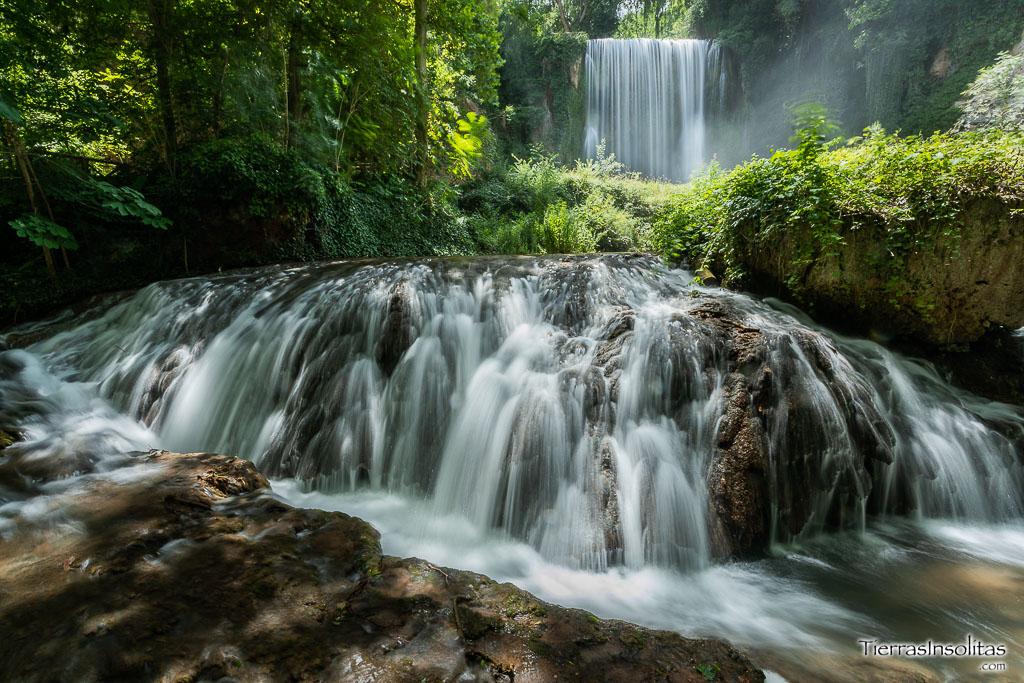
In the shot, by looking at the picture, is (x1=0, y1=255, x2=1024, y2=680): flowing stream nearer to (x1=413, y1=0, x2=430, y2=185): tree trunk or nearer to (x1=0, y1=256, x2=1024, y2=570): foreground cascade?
(x1=0, y1=256, x2=1024, y2=570): foreground cascade

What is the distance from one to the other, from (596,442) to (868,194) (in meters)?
3.59

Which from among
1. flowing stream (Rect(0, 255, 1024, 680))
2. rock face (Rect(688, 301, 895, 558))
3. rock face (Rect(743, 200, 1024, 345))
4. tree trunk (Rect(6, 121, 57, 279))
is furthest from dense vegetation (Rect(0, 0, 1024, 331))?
rock face (Rect(688, 301, 895, 558))

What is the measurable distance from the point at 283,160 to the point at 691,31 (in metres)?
33.2

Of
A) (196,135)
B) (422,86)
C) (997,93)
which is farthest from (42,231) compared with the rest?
(997,93)

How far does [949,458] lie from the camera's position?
11.1ft

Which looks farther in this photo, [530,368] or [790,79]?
[790,79]

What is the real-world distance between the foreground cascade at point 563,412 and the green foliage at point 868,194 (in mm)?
784

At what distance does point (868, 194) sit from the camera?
3.98 metres

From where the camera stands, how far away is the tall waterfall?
24531mm

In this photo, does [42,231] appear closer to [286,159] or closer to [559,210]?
[286,159]

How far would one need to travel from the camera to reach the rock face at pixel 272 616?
1.10 m

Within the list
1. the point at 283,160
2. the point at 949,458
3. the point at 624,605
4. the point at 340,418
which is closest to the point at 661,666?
the point at 624,605

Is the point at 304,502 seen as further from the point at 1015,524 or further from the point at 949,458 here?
the point at 1015,524

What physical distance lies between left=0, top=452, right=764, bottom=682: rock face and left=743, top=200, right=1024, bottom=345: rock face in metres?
4.22
